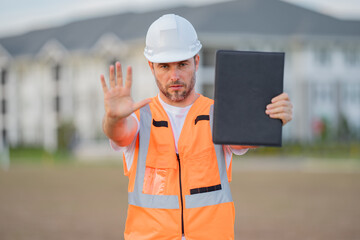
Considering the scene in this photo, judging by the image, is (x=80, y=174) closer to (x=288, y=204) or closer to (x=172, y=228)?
(x=288, y=204)

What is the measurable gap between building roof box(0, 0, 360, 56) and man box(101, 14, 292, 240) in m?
42.4

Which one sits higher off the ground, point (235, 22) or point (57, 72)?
point (235, 22)

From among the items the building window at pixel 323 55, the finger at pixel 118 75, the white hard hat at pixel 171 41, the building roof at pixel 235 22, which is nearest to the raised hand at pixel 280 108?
the white hard hat at pixel 171 41

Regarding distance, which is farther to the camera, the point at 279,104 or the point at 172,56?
the point at 172,56

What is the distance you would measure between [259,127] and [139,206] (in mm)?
821

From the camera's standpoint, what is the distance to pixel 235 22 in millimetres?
49062

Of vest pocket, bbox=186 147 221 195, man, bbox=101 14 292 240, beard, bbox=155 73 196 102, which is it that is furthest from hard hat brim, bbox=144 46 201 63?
vest pocket, bbox=186 147 221 195

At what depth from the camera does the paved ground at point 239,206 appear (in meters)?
11.6

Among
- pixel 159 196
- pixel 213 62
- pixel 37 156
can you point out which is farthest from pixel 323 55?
pixel 159 196

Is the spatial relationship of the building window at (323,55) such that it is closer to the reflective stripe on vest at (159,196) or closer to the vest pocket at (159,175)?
the reflective stripe on vest at (159,196)

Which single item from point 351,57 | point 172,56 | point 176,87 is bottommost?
point 176,87

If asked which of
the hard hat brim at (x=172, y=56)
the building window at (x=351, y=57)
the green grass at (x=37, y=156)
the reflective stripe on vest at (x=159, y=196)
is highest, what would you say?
the building window at (x=351, y=57)

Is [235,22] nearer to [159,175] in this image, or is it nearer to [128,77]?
[159,175]

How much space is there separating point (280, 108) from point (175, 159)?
2.17ft
